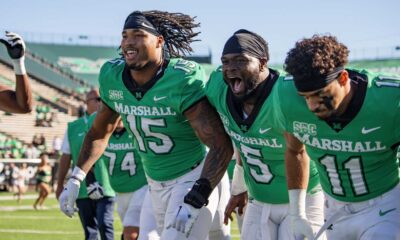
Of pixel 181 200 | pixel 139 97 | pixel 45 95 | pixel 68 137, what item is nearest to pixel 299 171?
pixel 181 200

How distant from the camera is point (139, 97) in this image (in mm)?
5734

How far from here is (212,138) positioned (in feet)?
17.8

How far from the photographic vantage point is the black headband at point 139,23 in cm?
580

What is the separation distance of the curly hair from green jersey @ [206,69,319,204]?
60 centimetres

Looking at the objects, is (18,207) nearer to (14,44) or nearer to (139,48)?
(139,48)

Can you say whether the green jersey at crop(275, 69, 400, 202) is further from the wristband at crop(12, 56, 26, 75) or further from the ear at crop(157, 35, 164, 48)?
the wristband at crop(12, 56, 26, 75)

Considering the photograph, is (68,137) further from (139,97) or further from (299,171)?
(299,171)

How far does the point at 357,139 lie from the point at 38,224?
1007 cm

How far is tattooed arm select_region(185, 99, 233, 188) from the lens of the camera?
533cm

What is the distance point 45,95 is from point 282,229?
34.2 meters

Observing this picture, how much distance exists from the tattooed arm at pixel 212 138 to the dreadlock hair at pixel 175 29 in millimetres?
874

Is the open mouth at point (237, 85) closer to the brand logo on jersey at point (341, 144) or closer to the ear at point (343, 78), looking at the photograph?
the brand logo on jersey at point (341, 144)

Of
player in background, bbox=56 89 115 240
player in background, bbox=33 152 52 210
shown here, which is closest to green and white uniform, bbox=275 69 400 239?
player in background, bbox=56 89 115 240

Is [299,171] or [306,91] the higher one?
[306,91]
